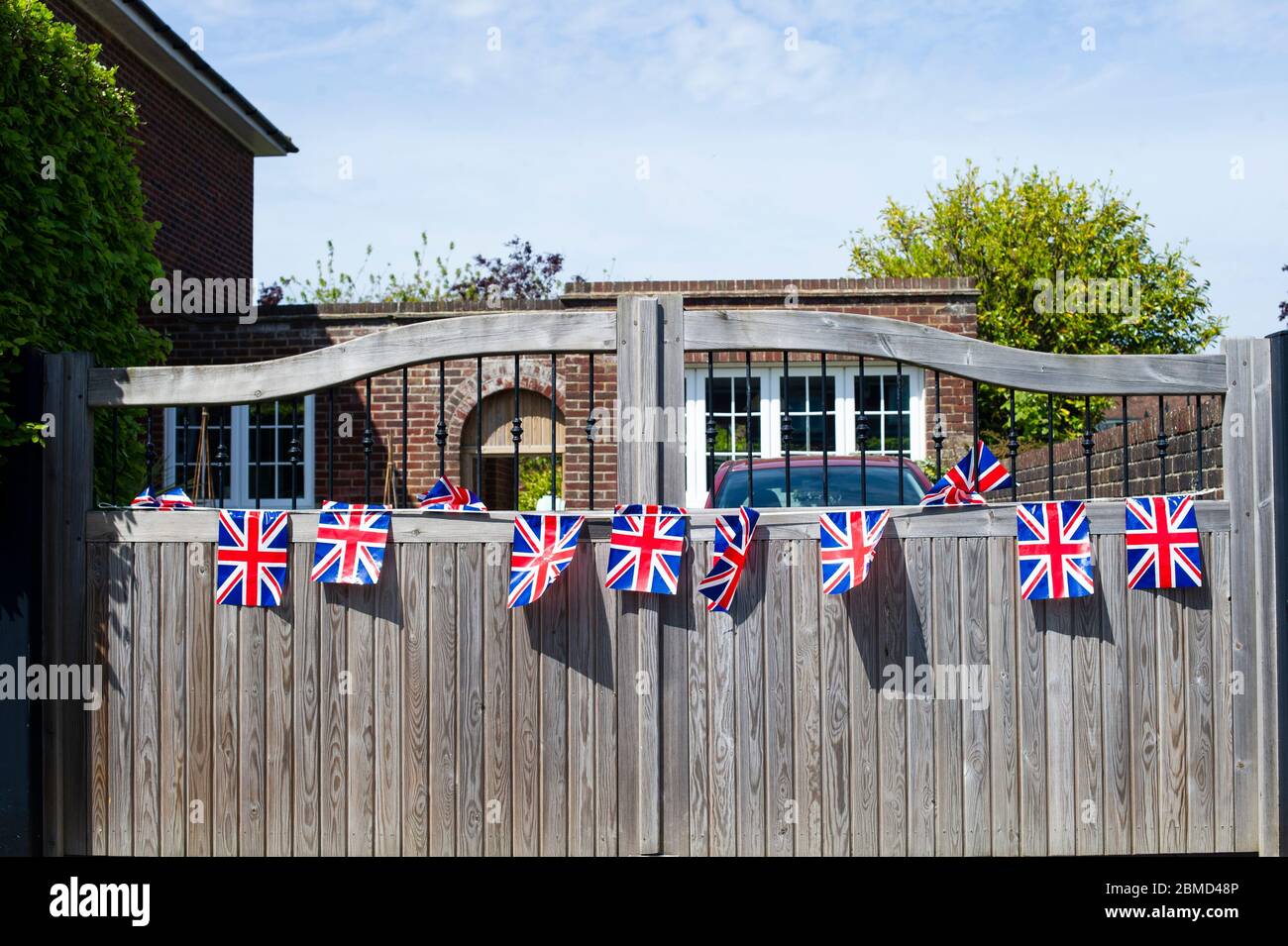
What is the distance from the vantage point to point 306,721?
4824 mm

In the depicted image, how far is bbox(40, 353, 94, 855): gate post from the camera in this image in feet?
16.0

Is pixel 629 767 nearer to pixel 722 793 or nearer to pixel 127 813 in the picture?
pixel 722 793

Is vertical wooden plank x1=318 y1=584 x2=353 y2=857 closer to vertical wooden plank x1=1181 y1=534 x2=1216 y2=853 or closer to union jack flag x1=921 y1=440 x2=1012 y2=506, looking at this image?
union jack flag x1=921 y1=440 x2=1012 y2=506

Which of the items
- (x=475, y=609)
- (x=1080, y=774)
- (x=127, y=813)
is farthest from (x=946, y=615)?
(x=127, y=813)

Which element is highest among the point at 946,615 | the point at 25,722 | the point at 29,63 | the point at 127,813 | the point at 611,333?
the point at 29,63

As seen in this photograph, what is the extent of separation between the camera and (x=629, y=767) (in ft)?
15.4

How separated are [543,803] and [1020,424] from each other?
592 inches

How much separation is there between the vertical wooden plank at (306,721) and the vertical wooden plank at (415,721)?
343 mm

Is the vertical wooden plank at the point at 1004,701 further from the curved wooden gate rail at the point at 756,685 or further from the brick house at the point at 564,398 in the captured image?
the brick house at the point at 564,398

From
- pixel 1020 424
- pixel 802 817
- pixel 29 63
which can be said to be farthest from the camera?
pixel 1020 424

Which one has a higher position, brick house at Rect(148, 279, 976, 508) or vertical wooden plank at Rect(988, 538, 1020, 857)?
brick house at Rect(148, 279, 976, 508)

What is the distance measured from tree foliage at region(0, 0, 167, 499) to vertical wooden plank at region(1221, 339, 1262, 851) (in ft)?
15.4

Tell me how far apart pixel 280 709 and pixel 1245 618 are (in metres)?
3.73

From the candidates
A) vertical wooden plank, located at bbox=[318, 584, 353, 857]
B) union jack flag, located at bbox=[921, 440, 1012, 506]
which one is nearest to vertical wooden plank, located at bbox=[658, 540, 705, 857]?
union jack flag, located at bbox=[921, 440, 1012, 506]
